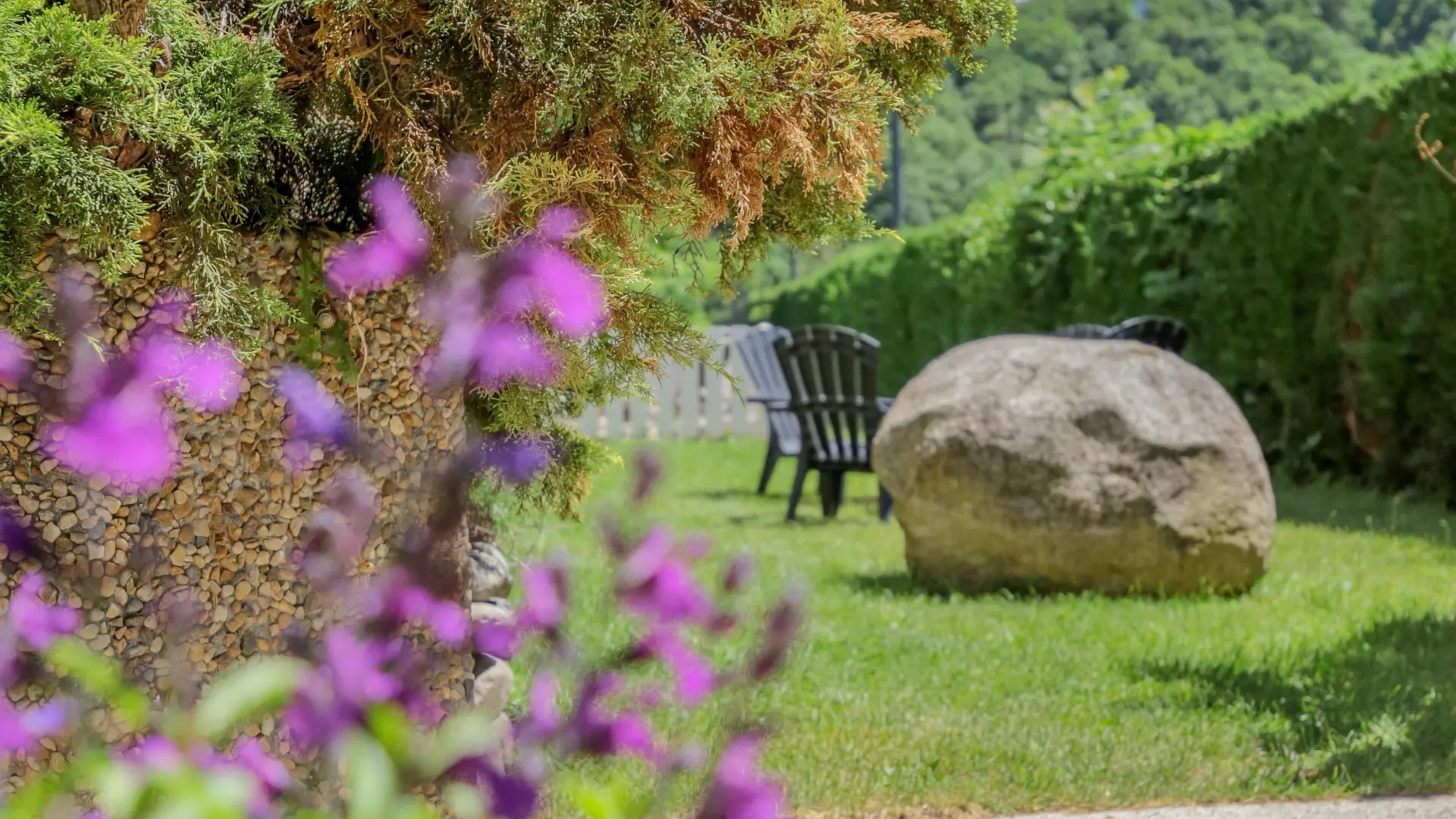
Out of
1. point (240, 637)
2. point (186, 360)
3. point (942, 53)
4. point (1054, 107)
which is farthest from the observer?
point (1054, 107)

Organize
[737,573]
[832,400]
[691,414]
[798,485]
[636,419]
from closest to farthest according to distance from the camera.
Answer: [737,573] → [798,485] → [832,400] → [691,414] → [636,419]

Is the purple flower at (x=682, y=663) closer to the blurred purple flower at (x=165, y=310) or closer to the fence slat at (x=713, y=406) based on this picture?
the blurred purple flower at (x=165, y=310)

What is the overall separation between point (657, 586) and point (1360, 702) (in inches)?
134

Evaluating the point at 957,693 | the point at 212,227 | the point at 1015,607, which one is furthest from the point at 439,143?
the point at 1015,607

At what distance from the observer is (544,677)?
3.07ft

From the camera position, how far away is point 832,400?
8.76 m

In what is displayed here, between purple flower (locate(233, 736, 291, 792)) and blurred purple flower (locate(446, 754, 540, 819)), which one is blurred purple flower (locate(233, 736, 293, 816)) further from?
blurred purple flower (locate(446, 754, 540, 819))

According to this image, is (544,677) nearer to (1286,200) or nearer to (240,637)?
(240,637)

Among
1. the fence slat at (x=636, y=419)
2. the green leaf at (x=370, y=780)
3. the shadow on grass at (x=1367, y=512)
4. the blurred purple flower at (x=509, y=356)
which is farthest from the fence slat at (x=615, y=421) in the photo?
the green leaf at (x=370, y=780)

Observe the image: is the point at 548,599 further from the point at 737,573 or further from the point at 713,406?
the point at 713,406

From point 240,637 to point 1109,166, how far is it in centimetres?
1019

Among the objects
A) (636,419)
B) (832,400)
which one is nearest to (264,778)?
(832,400)

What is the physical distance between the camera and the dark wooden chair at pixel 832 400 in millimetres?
8594

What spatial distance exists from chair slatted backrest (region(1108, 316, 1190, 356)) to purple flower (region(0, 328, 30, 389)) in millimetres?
7577
